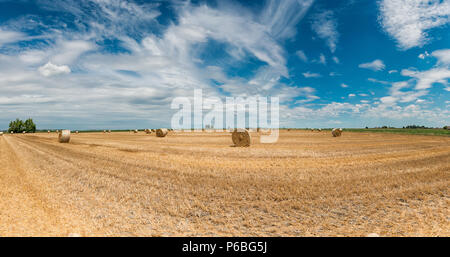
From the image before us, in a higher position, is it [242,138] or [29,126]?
[29,126]

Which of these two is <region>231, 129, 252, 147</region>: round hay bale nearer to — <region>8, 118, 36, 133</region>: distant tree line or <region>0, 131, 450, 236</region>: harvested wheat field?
<region>0, 131, 450, 236</region>: harvested wheat field

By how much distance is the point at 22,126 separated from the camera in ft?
404

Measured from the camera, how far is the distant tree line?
120400mm

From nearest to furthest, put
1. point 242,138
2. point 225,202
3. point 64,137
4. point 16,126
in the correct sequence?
point 225,202 → point 242,138 → point 64,137 → point 16,126

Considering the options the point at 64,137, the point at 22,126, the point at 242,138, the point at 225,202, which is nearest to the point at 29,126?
the point at 22,126

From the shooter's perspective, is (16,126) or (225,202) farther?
(16,126)

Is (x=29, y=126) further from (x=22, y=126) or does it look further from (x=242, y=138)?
(x=242, y=138)

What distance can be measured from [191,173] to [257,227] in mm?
5326

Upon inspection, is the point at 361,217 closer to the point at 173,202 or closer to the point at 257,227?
the point at 257,227

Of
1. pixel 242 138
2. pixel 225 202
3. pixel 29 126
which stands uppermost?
pixel 29 126

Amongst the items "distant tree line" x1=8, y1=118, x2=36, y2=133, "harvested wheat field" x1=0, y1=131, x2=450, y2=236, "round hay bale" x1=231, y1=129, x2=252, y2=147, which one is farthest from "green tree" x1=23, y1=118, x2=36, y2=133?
"harvested wheat field" x1=0, y1=131, x2=450, y2=236
